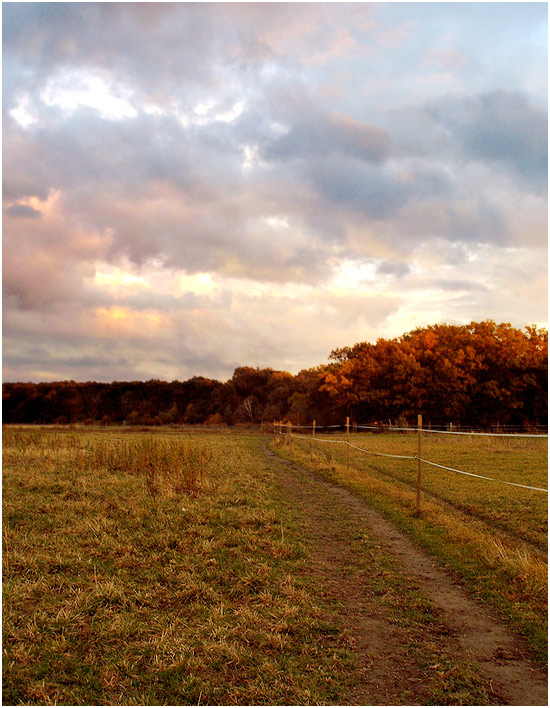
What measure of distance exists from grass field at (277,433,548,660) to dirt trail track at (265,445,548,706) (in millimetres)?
272

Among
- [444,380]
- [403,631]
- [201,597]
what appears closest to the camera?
[403,631]

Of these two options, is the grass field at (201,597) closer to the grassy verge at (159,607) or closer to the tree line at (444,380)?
the grassy verge at (159,607)

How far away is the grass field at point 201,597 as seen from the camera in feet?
12.6

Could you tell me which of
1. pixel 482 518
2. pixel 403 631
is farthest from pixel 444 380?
pixel 403 631

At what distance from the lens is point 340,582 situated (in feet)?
19.9

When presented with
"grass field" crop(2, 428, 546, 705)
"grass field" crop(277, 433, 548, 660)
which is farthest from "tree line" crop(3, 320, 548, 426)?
"grass field" crop(2, 428, 546, 705)

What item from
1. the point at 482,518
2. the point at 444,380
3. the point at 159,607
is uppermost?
the point at 444,380

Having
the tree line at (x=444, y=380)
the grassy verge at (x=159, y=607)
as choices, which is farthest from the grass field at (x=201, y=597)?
the tree line at (x=444, y=380)

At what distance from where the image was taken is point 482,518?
9711mm

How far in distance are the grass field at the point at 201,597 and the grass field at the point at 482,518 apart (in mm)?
40

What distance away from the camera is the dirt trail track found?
3.79 meters

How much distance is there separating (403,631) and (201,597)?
80.6 inches

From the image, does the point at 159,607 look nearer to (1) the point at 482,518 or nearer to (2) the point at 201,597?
(2) the point at 201,597

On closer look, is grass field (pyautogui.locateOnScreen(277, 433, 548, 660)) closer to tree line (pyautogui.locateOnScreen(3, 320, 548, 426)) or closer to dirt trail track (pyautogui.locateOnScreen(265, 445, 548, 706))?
dirt trail track (pyautogui.locateOnScreen(265, 445, 548, 706))
